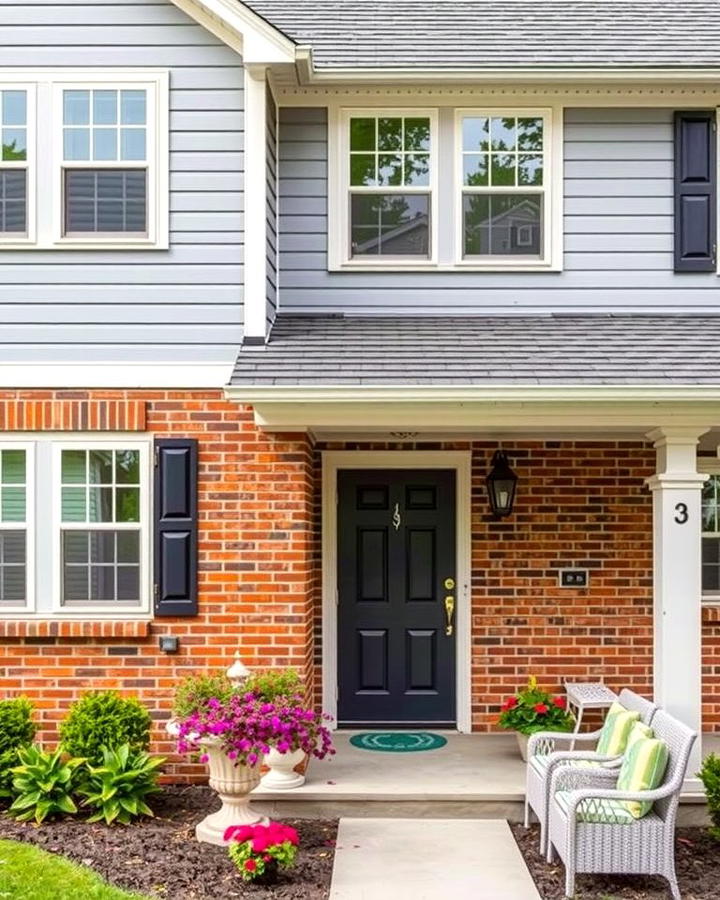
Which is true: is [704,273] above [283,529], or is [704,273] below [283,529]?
above

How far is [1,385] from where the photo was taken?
7.32m

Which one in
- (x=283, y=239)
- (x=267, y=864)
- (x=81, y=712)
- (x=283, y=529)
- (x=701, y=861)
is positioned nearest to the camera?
(x=267, y=864)

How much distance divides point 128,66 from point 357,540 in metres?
4.16

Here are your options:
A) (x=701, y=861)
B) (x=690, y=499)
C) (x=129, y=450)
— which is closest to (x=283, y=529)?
(x=129, y=450)

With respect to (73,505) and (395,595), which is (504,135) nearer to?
(395,595)

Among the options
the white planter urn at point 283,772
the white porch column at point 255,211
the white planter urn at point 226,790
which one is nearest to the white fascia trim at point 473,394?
the white porch column at point 255,211

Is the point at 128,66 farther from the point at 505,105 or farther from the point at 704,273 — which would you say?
the point at 704,273

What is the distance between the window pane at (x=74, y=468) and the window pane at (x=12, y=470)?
299 mm

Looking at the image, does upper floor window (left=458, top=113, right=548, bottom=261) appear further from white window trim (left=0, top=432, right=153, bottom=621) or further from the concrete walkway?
the concrete walkway

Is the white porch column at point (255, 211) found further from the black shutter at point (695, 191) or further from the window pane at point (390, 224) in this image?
the black shutter at point (695, 191)

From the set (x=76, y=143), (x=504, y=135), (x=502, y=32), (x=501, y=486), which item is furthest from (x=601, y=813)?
(x=502, y=32)

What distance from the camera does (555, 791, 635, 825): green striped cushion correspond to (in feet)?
18.3

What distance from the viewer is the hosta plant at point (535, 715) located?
24.5ft

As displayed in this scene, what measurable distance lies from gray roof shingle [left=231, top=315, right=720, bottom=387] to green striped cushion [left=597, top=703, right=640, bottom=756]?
2143 mm
